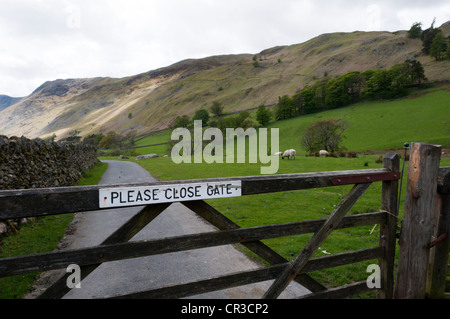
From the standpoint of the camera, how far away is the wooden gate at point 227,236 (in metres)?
2.60

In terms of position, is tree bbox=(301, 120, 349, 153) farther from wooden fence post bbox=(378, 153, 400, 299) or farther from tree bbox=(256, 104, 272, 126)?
wooden fence post bbox=(378, 153, 400, 299)

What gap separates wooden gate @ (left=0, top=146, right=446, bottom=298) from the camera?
2.60 meters

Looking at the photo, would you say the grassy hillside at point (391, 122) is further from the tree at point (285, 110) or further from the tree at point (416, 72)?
the tree at point (416, 72)

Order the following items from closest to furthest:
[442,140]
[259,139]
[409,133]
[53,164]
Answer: [53,164] < [442,140] < [409,133] < [259,139]

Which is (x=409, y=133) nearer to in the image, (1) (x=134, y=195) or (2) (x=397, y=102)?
(2) (x=397, y=102)

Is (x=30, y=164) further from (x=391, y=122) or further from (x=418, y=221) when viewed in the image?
(x=391, y=122)

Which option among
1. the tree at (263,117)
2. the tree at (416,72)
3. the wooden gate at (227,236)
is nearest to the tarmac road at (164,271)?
the wooden gate at (227,236)

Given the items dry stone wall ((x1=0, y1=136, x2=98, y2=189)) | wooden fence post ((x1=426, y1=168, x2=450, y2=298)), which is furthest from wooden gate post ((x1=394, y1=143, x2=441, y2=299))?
dry stone wall ((x1=0, y1=136, x2=98, y2=189))

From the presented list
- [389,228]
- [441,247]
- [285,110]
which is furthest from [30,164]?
[285,110]

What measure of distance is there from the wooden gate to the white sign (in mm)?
45

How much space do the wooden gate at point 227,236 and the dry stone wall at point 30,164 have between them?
26.9 ft

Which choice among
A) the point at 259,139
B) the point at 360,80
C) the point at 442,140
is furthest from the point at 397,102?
the point at 259,139

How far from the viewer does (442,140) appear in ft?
133
